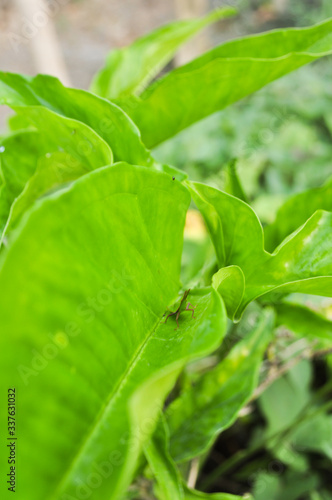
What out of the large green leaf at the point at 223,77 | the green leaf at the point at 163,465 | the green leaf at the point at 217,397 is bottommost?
the green leaf at the point at 217,397

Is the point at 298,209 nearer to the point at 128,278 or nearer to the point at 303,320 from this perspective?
the point at 303,320

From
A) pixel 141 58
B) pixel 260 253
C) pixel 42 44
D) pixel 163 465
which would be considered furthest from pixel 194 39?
pixel 163 465

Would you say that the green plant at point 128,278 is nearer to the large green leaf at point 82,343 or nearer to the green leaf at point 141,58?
the large green leaf at point 82,343

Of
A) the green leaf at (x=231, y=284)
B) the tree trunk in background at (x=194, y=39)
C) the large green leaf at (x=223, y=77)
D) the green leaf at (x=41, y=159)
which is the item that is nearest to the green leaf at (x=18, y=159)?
the green leaf at (x=41, y=159)

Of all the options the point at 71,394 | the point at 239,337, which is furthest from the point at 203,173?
the point at 71,394

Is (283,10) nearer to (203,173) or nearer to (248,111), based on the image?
(248,111)

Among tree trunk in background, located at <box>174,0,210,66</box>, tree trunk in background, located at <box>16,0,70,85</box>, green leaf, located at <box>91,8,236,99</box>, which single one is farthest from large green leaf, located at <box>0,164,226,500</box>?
tree trunk in background, located at <box>174,0,210,66</box>
